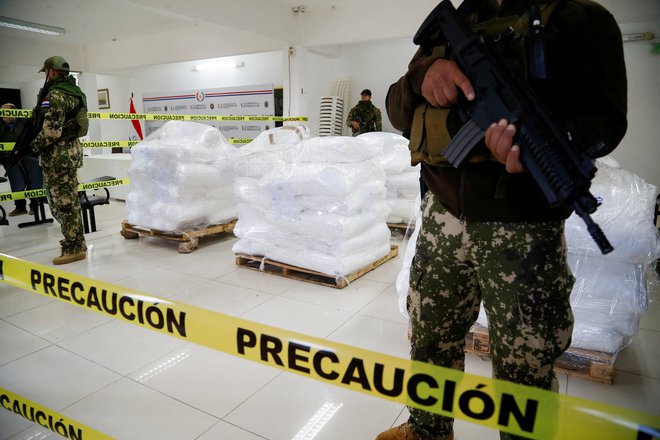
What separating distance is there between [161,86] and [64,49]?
91.1 inches

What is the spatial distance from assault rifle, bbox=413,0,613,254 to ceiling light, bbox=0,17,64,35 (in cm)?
895

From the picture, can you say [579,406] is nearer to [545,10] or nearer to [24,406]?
[545,10]

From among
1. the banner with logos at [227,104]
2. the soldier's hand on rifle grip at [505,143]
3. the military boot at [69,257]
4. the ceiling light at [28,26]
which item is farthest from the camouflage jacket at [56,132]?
the ceiling light at [28,26]

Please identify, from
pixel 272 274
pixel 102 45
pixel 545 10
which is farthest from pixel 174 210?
pixel 102 45

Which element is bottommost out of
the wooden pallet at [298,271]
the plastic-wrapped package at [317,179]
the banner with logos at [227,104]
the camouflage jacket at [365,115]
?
the wooden pallet at [298,271]

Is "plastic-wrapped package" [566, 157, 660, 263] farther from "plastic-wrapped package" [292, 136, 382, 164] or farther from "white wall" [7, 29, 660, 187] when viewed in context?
"white wall" [7, 29, 660, 187]

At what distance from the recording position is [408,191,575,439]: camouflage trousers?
1.04m

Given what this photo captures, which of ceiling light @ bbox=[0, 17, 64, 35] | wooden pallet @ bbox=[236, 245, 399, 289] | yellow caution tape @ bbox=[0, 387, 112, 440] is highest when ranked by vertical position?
ceiling light @ bbox=[0, 17, 64, 35]

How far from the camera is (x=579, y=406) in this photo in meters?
0.70

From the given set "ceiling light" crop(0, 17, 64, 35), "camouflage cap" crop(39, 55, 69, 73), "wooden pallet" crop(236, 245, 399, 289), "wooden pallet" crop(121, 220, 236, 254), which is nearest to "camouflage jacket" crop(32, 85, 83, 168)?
"camouflage cap" crop(39, 55, 69, 73)

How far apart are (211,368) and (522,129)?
1.76m

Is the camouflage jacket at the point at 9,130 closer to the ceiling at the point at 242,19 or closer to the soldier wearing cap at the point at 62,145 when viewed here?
the ceiling at the point at 242,19

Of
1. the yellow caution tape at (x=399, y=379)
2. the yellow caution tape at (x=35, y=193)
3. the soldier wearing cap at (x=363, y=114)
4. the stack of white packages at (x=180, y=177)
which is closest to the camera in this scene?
the yellow caution tape at (x=399, y=379)

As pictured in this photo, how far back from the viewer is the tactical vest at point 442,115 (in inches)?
39.2
